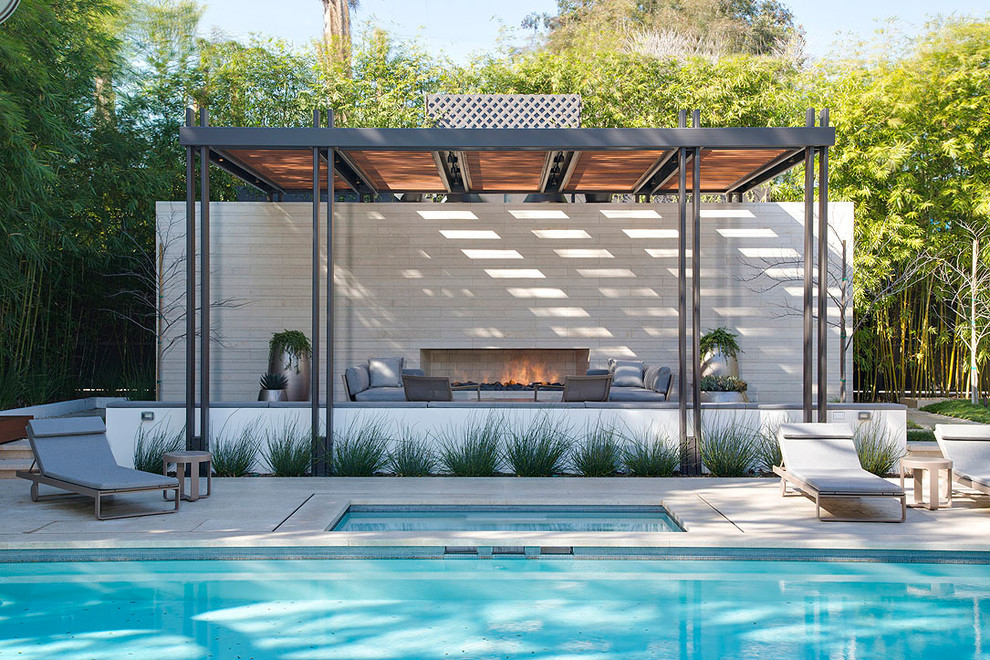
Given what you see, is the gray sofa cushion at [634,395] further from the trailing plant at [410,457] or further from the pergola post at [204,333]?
the pergola post at [204,333]

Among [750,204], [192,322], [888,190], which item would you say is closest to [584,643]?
[192,322]

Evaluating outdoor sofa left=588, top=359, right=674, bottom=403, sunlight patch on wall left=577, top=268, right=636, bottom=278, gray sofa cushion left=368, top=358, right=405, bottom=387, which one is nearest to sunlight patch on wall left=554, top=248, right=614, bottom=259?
sunlight patch on wall left=577, top=268, right=636, bottom=278

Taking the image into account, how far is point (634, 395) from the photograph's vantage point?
36.7 feet

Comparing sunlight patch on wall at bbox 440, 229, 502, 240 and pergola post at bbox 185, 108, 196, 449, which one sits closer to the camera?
pergola post at bbox 185, 108, 196, 449

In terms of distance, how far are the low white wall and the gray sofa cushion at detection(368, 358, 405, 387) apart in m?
3.82

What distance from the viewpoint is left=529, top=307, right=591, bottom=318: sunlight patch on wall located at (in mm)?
13617

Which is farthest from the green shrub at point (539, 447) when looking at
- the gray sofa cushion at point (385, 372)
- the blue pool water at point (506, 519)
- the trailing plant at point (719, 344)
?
the gray sofa cushion at point (385, 372)

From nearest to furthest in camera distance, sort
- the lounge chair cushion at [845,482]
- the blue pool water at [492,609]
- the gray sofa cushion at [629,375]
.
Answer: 1. the blue pool water at [492,609]
2. the lounge chair cushion at [845,482]
3. the gray sofa cushion at [629,375]

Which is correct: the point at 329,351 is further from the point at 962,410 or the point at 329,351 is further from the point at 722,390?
the point at 962,410

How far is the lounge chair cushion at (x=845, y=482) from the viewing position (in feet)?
21.6

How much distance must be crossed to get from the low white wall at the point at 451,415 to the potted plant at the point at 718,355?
268 cm

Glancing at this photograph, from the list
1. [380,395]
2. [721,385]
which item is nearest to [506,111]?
[721,385]

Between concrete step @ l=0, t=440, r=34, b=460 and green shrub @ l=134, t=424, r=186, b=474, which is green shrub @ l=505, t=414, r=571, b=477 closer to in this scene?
green shrub @ l=134, t=424, r=186, b=474

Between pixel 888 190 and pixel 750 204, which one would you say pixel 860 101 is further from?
pixel 750 204
